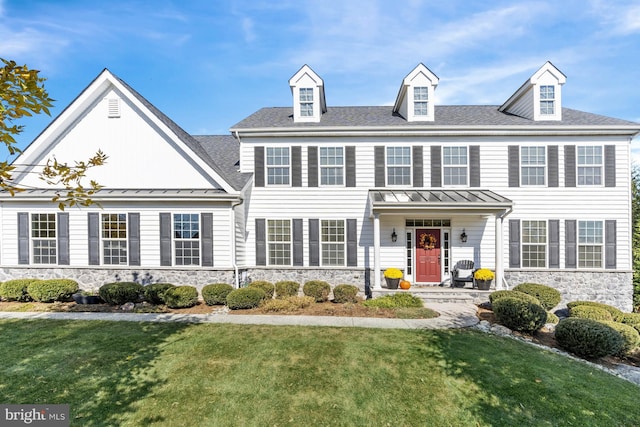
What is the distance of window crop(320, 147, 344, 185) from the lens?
42.5 feet

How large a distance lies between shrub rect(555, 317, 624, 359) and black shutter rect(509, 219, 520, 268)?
510 cm

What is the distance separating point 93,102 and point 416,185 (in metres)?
13.5

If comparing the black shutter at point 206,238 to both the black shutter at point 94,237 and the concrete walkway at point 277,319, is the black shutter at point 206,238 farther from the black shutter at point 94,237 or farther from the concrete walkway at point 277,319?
the black shutter at point 94,237

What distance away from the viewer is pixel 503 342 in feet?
24.1

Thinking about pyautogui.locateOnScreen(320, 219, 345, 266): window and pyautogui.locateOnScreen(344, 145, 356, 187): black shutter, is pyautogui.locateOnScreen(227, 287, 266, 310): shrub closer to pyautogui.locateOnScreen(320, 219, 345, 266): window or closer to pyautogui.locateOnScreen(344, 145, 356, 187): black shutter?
pyautogui.locateOnScreen(320, 219, 345, 266): window

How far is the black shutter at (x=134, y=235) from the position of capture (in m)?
11.8

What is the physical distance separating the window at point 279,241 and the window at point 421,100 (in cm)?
752

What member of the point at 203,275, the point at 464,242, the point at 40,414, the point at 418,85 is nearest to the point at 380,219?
the point at 464,242

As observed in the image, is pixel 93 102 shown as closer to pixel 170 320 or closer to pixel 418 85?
pixel 170 320

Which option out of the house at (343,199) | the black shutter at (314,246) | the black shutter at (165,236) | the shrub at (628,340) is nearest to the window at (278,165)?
the house at (343,199)

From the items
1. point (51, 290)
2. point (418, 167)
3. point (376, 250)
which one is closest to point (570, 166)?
point (418, 167)

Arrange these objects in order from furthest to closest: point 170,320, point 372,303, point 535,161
Result: point 535,161 < point 372,303 < point 170,320

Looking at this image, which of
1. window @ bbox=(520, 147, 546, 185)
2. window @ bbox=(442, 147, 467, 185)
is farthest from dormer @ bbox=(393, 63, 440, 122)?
window @ bbox=(520, 147, 546, 185)

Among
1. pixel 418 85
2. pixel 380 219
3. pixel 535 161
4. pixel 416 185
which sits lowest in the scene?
pixel 380 219
